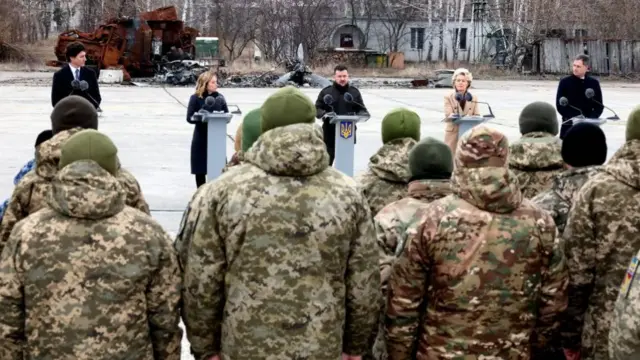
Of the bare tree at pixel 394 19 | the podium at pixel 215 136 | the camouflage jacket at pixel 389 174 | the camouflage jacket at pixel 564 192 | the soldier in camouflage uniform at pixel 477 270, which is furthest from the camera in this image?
the bare tree at pixel 394 19

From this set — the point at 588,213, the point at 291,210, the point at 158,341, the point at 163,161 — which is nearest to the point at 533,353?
the point at 588,213

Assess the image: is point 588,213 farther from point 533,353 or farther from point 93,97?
point 93,97

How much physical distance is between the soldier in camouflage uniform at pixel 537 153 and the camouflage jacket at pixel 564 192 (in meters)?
0.61

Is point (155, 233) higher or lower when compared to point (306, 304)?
higher

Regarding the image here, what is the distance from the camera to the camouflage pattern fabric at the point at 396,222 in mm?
3748

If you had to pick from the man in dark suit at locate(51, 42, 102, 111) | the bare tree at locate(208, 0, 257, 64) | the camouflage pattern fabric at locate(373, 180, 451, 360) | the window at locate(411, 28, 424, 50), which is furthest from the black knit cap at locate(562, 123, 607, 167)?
the window at locate(411, 28, 424, 50)

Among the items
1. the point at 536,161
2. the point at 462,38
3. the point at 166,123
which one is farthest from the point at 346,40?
the point at 536,161

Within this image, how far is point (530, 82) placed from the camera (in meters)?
37.4

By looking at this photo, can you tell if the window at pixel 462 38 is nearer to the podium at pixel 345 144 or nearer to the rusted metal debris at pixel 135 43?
the rusted metal debris at pixel 135 43

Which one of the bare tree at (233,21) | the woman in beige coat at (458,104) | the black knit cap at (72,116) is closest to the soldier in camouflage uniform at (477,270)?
the black knit cap at (72,116)

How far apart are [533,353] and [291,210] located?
1.32 meters

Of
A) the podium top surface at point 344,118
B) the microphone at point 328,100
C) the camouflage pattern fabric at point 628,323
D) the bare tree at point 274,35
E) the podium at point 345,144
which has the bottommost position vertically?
the camouflage pattern fabric at point 628,323

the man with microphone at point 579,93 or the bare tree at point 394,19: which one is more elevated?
the bare tree at point 394,19

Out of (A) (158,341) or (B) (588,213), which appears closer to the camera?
(A) (158,341)
